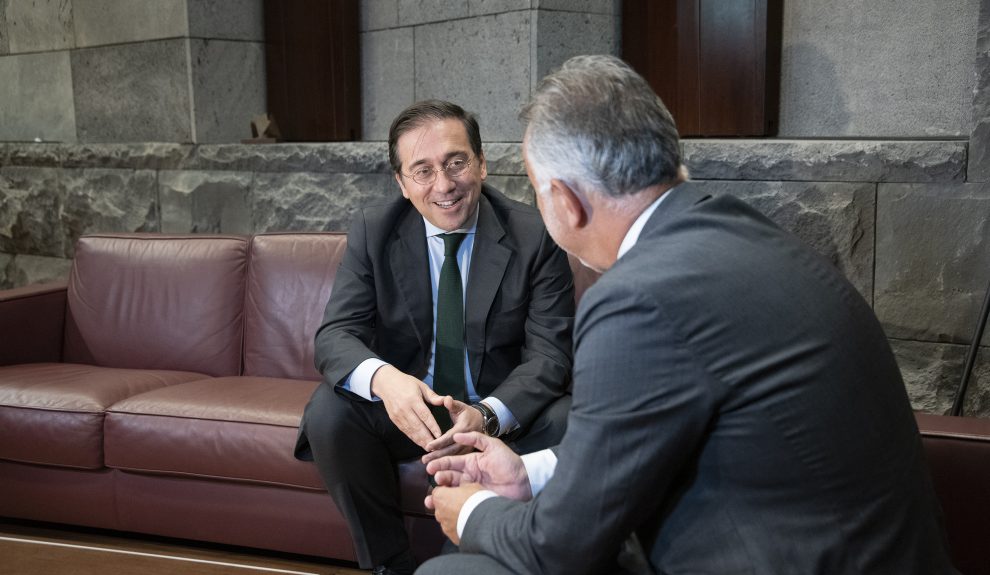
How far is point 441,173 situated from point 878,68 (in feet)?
6.12

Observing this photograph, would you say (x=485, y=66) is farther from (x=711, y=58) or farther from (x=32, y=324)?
(x=32, y=324)

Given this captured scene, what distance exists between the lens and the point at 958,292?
104 inches

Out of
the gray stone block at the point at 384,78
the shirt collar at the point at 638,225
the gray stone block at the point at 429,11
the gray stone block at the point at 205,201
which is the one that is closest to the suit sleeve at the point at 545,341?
the shirt collar at the point at 638,225

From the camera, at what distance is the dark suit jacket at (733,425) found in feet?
3.72

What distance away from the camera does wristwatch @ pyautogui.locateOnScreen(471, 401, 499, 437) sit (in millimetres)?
2230

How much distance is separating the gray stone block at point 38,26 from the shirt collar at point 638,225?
426 cm

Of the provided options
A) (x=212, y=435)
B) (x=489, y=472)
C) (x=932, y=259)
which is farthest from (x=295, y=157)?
(x=489, y=472)

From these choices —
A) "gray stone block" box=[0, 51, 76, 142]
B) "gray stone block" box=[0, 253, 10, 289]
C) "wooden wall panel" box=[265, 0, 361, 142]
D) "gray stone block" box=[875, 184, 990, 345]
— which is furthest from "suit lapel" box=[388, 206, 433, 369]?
"gray stone block" box=[0, 253, 10, 289]

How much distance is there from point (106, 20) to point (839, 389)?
171 inches

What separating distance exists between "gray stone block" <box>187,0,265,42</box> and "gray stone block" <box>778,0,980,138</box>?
7.90 ft

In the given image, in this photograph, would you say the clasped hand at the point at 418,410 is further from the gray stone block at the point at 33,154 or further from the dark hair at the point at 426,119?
the gray stone block at the point at 33,154

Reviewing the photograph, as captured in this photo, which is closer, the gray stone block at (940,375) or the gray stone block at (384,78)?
the gray stone block at (940,375)

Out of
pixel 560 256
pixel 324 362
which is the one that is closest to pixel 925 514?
pixel 560 256

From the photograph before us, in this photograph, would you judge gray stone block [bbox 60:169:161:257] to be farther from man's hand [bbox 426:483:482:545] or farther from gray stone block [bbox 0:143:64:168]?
man's hand [bbox 426:483:482:545]
